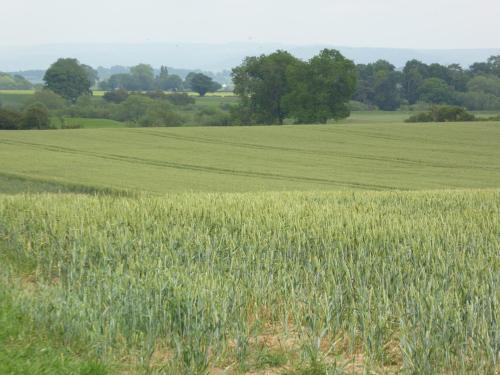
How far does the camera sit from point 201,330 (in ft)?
23.1

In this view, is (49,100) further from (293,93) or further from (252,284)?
(252,284)

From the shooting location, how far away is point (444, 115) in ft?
217

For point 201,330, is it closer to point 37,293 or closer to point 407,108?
point 37,293

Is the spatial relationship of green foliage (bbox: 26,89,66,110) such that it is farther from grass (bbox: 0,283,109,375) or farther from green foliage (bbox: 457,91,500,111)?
grass (bbox: 0,283,109,375)

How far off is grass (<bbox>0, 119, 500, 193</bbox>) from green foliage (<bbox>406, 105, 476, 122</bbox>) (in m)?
11.1

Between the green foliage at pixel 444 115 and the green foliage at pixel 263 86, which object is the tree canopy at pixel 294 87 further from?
the green foliage at pixel 444 115

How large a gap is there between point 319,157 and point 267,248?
27165 mm

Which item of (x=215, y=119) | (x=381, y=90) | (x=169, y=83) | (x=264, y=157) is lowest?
(x=169, y=83)

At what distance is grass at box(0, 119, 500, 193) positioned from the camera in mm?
27516

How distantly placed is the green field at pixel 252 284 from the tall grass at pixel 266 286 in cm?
2

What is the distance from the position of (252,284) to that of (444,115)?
2347 inches

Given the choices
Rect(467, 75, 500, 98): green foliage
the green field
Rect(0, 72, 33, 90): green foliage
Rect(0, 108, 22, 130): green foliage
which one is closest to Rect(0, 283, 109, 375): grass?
the green field

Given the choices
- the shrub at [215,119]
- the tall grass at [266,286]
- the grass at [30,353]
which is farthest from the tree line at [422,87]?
the grass at [30,353]

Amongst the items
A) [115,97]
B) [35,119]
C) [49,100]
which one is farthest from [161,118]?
[115,97]
